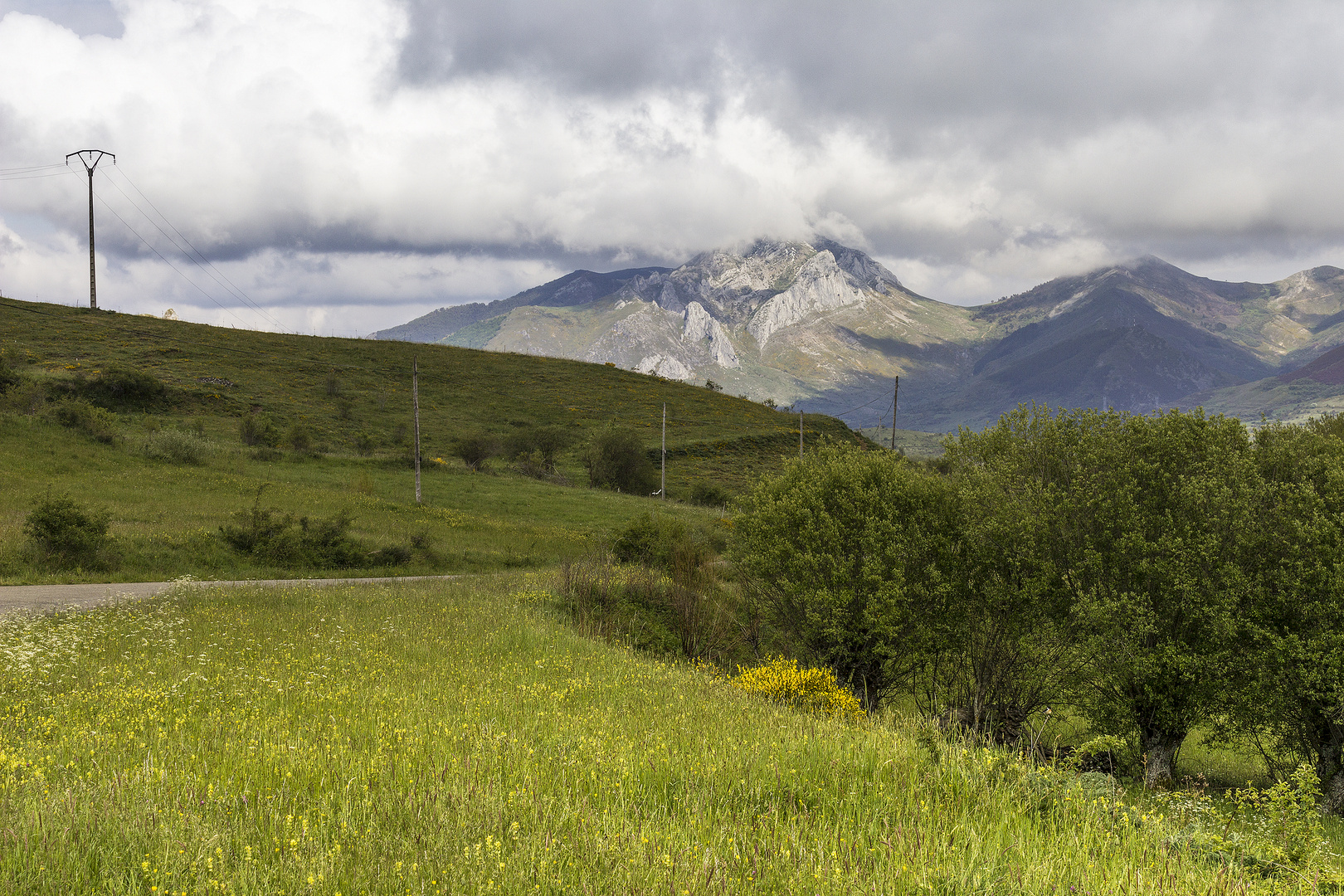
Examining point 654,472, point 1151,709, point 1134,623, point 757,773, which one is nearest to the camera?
point 757,773

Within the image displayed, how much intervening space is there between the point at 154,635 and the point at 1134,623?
23821mm

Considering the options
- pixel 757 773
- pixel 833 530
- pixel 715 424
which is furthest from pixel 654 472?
pixel 757 773

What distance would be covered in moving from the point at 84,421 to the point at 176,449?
637 centimetres

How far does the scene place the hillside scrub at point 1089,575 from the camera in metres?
19.7

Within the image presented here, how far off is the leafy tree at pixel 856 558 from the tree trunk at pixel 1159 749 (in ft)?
23.4

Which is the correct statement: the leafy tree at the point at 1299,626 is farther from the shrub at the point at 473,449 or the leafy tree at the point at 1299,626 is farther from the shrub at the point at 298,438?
the shrub at the point at 298,438

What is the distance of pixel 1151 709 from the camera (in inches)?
856

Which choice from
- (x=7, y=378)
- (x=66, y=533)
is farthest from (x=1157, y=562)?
(x=7, y=378)

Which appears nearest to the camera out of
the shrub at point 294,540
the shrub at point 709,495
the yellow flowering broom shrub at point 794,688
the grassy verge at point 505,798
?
the grassy verge at point 505,798

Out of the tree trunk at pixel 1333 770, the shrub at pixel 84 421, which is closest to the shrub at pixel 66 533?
the shrub at pixel 84 421

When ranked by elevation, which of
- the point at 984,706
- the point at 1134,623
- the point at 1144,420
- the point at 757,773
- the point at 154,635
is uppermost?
the point at 1144,420

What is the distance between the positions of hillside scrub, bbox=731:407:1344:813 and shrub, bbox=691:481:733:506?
3674 cm

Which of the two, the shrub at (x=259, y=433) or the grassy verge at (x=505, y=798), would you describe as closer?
the grassy verge at (x=505, y=798)

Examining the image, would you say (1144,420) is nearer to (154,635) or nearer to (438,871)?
(438,871)
